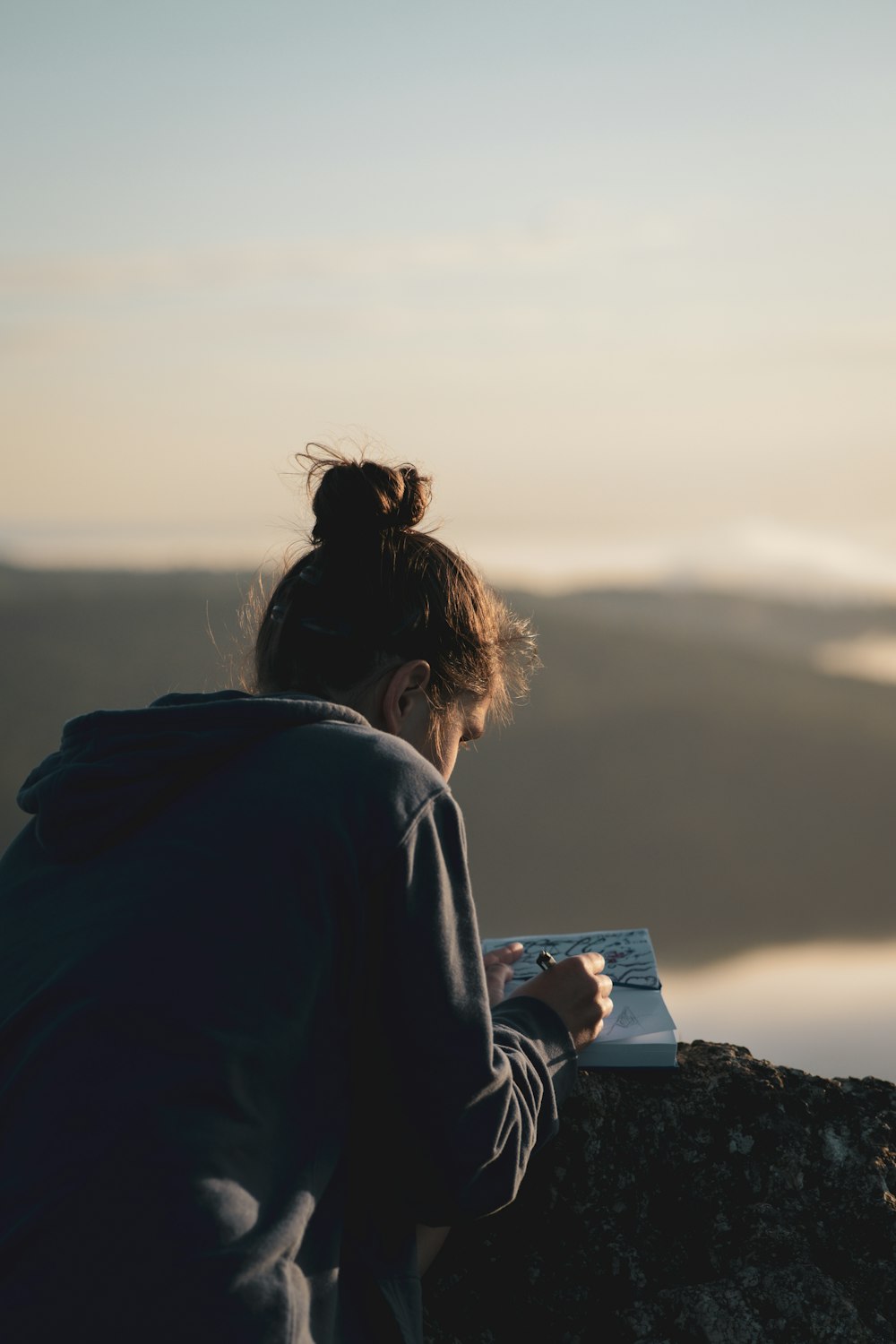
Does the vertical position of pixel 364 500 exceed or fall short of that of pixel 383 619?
it exceeds it

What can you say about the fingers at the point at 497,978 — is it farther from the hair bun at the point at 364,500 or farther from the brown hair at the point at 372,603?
the hair bun at the point at 364,500

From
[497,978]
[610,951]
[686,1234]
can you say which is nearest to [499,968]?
[497,978]

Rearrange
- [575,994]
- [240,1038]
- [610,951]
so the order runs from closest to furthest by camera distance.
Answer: [240,1038] < [575,994] < [610,951]

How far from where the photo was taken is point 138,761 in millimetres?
886

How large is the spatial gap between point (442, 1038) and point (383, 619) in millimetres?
385

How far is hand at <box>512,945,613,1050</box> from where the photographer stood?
3.45ft

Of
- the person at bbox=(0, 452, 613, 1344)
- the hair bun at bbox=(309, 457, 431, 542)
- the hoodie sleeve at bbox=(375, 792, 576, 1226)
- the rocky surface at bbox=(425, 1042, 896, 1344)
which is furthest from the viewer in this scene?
the hair bun at bbox=(309, 457, 431, 542)

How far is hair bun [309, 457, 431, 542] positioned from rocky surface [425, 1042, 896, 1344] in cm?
51

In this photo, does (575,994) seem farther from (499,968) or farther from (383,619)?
(383,619)

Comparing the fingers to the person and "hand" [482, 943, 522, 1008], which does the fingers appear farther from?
the person

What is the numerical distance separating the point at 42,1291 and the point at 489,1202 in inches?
12.0

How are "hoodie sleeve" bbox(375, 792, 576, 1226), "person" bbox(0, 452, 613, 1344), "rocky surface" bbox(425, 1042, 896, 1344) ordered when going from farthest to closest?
"rocky surface" bbox(425, 1042, 896, 1344) → "hoodie sleeve" bbox(375, 792, 576, 1226) → "person" bbox(0, 452, 613, 1344)

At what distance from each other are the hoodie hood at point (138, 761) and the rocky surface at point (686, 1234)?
436mm

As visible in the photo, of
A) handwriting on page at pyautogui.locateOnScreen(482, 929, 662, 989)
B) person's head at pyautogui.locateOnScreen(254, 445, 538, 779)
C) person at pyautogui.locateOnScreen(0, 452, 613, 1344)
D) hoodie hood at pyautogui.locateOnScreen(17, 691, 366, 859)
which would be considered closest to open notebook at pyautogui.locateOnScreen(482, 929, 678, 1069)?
handwriting on page at pyautogui.locateOnScreen(482, 929, 662, 989)
